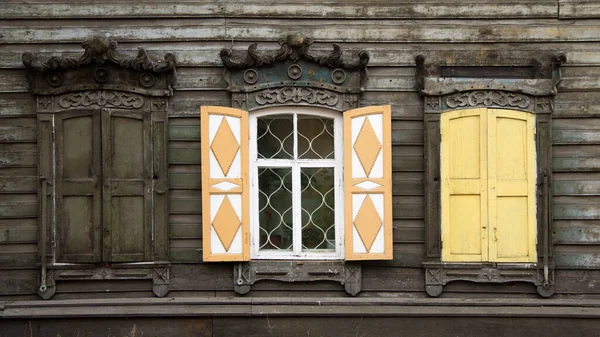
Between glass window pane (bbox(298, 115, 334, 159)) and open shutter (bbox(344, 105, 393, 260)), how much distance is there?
251 millimetres

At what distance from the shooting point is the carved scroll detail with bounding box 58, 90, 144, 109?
8328mm

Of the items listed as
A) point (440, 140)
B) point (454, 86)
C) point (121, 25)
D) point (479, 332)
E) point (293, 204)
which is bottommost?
point (479, 332)

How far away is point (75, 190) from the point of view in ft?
27.2

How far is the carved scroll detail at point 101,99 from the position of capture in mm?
8328

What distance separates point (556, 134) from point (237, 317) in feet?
11.5

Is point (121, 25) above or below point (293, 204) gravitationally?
above

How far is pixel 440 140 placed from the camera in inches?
328

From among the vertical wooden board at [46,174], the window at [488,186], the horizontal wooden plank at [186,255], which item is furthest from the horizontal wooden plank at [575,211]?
the vertical wooden board at [46,174]

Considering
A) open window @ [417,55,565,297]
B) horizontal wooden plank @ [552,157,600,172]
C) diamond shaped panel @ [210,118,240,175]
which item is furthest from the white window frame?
horizontal wooden plank @ [552,157,600,172]

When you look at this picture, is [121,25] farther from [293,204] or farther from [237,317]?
[237,317]

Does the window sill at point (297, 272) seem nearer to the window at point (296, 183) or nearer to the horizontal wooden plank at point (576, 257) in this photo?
the window at point (296, 183)

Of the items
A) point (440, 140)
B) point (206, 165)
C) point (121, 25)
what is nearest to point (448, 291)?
point (440, 140)

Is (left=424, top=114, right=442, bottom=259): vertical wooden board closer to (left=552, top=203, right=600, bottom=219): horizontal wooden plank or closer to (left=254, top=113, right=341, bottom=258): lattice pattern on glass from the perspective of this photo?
(left=254, top=113, right=341, bottom=258): lattice pattern on glass

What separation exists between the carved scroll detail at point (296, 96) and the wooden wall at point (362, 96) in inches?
14.2
